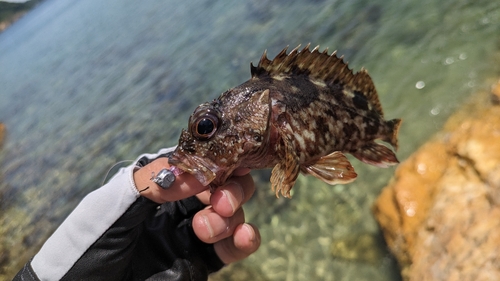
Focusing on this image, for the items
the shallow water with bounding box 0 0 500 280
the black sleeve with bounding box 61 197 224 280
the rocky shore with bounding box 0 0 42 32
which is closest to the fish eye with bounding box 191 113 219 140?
the black sleeve with bounding box 61 197 224 280

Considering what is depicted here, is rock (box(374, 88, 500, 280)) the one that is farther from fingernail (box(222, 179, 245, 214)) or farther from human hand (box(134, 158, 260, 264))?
fingernail (box(222, 179, 245, 214))

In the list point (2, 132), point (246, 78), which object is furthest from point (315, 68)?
point (2, 132)

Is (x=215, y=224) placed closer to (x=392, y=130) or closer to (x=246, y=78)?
(x=392, y=130)

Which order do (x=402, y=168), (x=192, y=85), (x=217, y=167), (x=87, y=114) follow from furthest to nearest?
(x=87, y=114) < (x=192, y=85) < (x=402, y=168) < (x=217, y=167)

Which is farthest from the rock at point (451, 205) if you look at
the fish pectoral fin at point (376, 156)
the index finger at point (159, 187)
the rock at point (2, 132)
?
the rock at point (2, 132)

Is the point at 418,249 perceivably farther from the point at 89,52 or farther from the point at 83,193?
the point at 89,52

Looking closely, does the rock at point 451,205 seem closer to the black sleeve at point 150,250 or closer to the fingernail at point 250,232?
the fingernail at point 250,232

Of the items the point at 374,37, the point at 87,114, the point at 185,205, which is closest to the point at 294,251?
the point at 185,205
